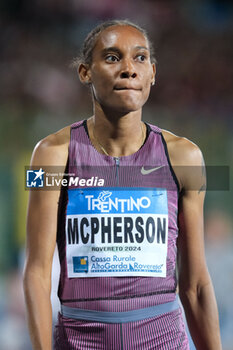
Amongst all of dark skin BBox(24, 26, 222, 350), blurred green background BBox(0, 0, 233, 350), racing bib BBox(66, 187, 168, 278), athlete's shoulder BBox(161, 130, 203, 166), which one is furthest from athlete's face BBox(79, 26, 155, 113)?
blurred green background BBox(0, 0, 233, 350)

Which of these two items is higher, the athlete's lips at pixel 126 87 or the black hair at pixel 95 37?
the black hair at pixel 95 37

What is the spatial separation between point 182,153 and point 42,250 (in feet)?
2.15

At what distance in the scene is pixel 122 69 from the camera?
2.12 metres

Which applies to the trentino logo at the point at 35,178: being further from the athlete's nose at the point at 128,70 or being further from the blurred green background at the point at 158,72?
the blurred green background at the point at 158,72

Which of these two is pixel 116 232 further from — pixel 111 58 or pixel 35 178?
pixel 111 58

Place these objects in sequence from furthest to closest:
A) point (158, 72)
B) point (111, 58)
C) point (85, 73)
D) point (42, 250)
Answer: point (158, 72), point (85, 73), point (111, 58), point (42, 250)

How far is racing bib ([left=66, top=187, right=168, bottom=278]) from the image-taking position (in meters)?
2.09

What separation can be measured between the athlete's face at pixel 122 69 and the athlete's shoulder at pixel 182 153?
8.2 inches

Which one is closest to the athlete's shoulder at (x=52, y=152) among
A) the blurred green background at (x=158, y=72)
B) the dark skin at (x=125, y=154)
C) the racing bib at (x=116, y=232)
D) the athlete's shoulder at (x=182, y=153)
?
the dark skin at (x=125, y=154)

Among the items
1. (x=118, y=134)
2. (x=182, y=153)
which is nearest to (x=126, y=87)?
(x=118, y=134)

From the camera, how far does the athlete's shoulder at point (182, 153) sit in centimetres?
221

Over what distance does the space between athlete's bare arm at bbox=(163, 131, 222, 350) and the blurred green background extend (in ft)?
10.6

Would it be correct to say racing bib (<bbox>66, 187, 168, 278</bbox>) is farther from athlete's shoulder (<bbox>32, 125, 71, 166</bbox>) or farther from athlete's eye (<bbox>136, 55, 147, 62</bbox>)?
athlete's eye (<bbox>136, 55, 147, 62</bbox>)

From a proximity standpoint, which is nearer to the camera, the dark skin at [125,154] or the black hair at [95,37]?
the dark skin at [125,154]
